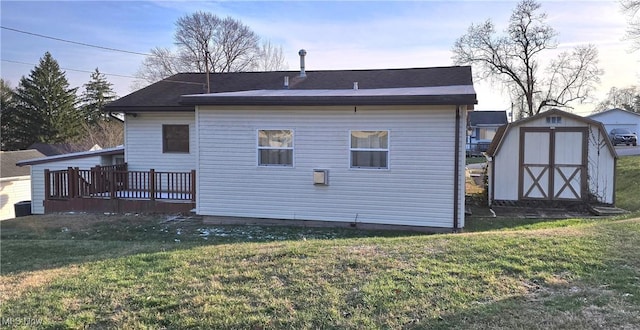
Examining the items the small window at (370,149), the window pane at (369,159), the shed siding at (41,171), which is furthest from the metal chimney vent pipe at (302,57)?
the shed siding at (41,171)

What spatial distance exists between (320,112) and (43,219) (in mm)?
7378

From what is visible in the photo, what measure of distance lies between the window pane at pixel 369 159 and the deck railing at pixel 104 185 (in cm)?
486

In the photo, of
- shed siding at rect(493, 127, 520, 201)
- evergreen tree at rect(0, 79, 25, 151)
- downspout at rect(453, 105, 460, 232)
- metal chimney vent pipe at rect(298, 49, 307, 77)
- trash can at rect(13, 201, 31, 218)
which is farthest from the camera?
evergreen tree at rect(0, 79, 25, 151)

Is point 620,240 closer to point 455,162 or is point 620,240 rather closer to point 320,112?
point 455,162

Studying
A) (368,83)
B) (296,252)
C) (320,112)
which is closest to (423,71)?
(368,83)

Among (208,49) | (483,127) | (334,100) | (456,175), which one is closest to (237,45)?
(208,49)

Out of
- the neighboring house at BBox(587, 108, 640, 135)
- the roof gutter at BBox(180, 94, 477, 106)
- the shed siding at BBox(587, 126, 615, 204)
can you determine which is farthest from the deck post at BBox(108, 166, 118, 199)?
the neighboring house at BBox(587, 108, 640, 135)

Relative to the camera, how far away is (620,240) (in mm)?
5871

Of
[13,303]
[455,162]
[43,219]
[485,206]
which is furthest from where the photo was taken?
[485,206]

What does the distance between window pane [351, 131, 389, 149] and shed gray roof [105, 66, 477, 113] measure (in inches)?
188

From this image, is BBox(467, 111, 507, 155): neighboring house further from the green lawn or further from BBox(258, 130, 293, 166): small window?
the green lawn

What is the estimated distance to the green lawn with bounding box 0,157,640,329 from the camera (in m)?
3.55

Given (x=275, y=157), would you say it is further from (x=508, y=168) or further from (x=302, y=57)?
(x=508, y=168)

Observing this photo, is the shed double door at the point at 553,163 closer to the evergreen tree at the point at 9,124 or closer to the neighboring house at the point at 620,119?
the neighboring house at the point at 620,119
